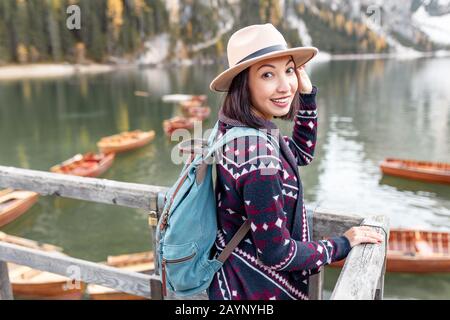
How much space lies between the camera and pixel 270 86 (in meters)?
2.18

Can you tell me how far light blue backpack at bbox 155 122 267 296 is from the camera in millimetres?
2066

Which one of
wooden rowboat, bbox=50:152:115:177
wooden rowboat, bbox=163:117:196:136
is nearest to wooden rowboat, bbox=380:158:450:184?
wooden rowboat, bbox=50:152:115:177

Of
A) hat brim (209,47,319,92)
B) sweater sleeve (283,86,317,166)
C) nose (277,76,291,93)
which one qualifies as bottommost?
sweater sleeve (283,86,317,166)

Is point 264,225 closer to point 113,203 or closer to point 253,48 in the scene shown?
point 253,48

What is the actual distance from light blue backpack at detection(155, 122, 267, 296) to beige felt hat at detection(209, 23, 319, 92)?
32 centimetres

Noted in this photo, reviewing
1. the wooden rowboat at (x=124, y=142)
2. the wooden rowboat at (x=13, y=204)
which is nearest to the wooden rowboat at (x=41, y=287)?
the wooden rowboat at (x=13, y=204)

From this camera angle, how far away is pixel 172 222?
2.08m

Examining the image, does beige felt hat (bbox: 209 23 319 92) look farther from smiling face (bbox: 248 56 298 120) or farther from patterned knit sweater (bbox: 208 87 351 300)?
patterned knit sweater (bbox: 208 87 351 300)

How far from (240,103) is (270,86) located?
0.61 feet

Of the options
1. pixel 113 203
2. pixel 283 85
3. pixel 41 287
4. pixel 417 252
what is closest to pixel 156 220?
pixel 113 203

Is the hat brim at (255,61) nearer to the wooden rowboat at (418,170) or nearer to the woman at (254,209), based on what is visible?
the woman at (254,209)

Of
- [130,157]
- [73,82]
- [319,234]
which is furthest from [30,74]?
[319,234]
